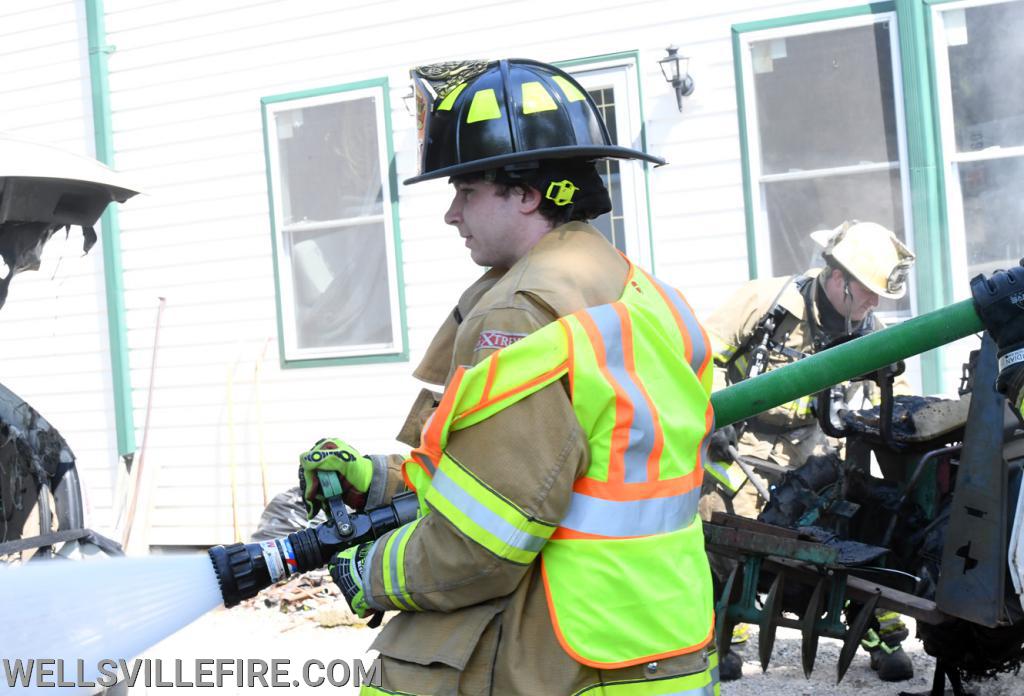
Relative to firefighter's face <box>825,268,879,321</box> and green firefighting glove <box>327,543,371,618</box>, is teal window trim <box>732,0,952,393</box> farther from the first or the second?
green firefighting glove <box>327,543,371,618</box>

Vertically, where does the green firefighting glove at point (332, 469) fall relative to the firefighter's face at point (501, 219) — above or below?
below

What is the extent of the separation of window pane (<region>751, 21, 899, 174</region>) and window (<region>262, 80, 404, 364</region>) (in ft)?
9.84

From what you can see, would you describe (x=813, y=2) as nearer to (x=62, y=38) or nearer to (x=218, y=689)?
(x=218, y=689)

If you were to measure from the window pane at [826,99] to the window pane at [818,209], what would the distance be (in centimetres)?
13

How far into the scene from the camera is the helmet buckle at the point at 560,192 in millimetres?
2297

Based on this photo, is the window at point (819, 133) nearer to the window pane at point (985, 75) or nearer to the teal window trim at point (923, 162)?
the teal window trim at point (923, 162)

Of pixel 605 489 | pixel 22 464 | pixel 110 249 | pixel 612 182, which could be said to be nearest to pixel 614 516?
pixel 605 489

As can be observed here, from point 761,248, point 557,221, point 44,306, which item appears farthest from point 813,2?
point 44,306

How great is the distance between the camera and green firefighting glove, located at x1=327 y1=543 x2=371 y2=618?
213 centimetres

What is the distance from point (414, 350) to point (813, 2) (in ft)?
12.5

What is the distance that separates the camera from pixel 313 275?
874cm

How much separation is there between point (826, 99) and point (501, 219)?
558 cm

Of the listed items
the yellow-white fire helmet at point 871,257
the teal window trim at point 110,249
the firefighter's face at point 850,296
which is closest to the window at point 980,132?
the yellow-white fire helmet at point 871,257

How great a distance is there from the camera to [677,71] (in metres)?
7.22
